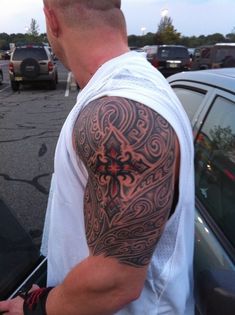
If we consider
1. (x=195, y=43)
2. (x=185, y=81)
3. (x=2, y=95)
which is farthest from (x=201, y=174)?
(x=195, y=43)

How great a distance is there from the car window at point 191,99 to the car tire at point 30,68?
49.9 feet

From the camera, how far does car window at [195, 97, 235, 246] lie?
1.96 m

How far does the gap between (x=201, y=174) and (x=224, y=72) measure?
21.3 inches

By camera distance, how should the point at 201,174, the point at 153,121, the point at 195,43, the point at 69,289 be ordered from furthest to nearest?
the point at 195,43, the point at 201,174, the point at 69,289, the point at 153,121

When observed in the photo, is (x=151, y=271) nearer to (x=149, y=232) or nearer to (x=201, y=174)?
(x=149, y=232)

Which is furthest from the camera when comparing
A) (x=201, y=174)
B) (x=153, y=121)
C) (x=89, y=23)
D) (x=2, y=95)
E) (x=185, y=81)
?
(x=2, y=95)

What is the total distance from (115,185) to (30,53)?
18172 millimetres

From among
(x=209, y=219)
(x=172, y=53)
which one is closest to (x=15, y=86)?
(x=172, y=53)

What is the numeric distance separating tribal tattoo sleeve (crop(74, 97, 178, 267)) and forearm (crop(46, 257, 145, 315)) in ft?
0.11

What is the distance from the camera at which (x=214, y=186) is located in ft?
7.03

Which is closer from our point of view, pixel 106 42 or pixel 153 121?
pixel 153 121

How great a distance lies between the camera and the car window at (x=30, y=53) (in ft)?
59.7

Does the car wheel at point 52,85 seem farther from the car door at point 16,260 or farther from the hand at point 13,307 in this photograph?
the hand at point 13,307

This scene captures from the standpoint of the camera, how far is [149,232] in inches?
43.8
